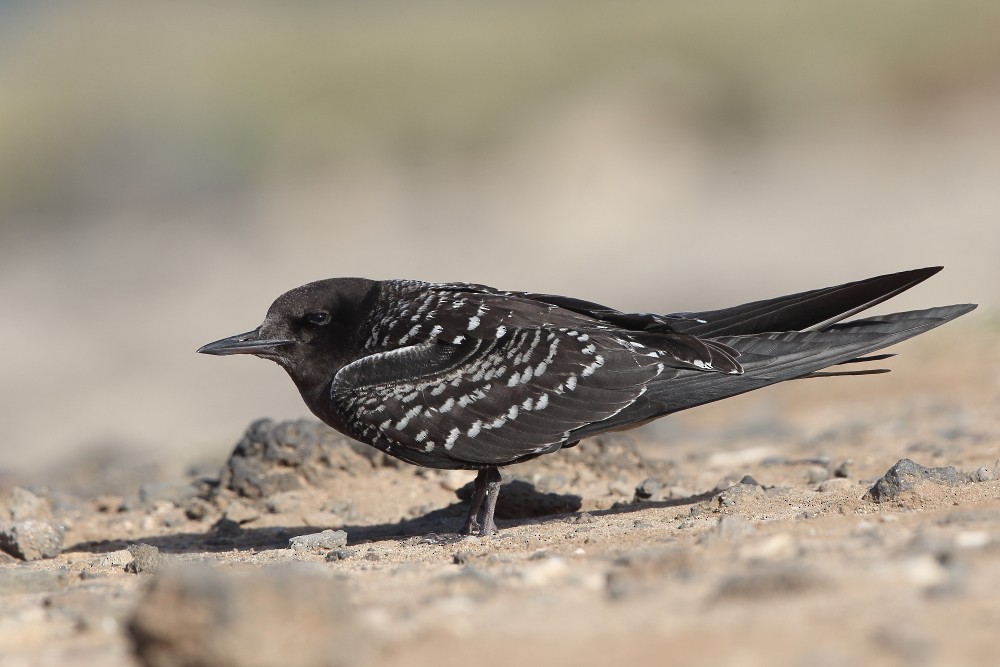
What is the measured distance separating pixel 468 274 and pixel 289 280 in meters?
4.55

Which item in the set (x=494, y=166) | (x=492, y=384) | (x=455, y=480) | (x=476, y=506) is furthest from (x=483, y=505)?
(x=494, y=166)

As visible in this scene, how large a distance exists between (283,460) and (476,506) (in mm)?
2193

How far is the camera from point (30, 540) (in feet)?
24.6

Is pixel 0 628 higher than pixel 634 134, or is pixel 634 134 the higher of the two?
pixel 634 134

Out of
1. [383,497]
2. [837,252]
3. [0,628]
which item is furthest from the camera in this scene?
[837,252]

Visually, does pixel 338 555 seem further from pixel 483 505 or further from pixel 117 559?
pixel 117 559

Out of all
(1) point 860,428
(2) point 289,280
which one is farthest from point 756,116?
(1) point 860,428

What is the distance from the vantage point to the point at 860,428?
1051 cm

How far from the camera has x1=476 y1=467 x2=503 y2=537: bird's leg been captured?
7164 millimetres

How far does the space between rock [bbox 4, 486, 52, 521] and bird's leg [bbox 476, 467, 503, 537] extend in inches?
139

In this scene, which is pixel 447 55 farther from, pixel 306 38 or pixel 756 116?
pixel 756 116

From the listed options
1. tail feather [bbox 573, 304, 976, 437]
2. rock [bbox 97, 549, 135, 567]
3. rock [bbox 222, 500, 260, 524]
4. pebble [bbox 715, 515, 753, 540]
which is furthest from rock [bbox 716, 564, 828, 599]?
rock [bbox 222, 500, 260, 524]

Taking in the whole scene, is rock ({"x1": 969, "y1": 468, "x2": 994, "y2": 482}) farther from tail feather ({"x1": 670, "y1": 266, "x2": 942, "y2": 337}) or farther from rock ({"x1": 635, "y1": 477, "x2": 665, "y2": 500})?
rock ({"x1": 635, "y1": 477, "x2": 665, "y2": 500})

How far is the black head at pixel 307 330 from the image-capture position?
780cm
